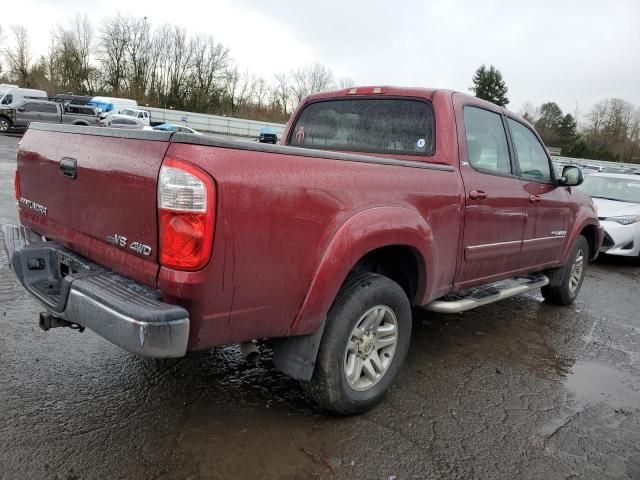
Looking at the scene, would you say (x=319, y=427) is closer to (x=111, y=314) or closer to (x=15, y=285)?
(x=111, y=314)

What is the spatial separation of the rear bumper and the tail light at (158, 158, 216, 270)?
0.24m

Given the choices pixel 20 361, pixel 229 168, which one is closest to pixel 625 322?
pixel 229 168

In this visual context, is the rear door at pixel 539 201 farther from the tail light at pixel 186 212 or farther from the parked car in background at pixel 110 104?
the parked car in background at pixel 110 104

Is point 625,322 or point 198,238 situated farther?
point 625,322

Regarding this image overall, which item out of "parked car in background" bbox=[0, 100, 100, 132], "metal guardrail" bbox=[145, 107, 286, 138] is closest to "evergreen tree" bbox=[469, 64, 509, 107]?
"metal guardrail" bbox=[145, 107, 286, 138]

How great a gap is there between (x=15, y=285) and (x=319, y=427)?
356 cm

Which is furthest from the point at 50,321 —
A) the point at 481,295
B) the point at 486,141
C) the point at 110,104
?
the point at 110,104

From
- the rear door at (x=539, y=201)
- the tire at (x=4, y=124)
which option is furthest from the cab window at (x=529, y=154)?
the tire at (x=4, y=124)

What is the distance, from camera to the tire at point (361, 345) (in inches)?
111

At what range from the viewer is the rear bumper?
7.00 ft

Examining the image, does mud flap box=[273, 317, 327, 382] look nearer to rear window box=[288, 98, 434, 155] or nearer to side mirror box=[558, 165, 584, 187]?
rear window box=[288, 98, 434, 155]

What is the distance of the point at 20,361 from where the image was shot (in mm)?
3443

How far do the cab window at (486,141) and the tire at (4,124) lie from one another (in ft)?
90.0

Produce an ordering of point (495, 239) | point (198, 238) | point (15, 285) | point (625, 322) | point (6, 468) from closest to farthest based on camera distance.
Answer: point (198, 238) → point (6, 468) → point (495, 239) → point (15, 285) → point (625, 322)
